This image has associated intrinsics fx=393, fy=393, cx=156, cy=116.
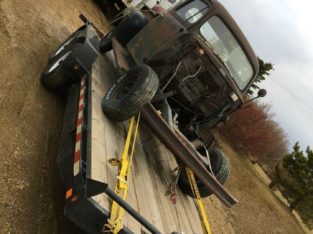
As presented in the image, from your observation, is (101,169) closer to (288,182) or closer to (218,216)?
(218,216)

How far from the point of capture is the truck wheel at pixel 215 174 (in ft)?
19.2

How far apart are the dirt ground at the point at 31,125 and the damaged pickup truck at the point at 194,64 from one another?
3.77ft

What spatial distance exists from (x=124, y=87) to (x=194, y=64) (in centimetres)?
128

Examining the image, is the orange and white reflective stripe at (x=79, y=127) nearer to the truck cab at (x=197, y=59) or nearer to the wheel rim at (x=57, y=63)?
the wheel rim at (x=57, y=63)

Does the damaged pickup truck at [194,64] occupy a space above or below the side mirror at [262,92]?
above

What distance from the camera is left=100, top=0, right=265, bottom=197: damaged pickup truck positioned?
606cm

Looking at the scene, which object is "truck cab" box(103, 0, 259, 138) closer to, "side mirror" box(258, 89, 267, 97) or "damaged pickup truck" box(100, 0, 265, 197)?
"damaged pickup truck" box(100, 0, 265, 197)

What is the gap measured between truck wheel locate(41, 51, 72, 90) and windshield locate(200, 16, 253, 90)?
2.26 metres

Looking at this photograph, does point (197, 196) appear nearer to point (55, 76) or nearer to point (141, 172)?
point (141, 172)

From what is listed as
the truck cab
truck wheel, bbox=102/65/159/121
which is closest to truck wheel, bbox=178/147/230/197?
the truck cab

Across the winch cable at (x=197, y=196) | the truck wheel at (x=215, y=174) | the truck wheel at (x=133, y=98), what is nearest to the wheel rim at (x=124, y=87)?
the truck wheel at (x=133, y=98)

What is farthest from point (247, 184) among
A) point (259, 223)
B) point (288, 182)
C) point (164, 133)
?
point (164, 133)

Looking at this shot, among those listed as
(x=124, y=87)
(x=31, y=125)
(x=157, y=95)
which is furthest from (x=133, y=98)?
(x=31, y=125)

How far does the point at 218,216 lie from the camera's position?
30.6ft
